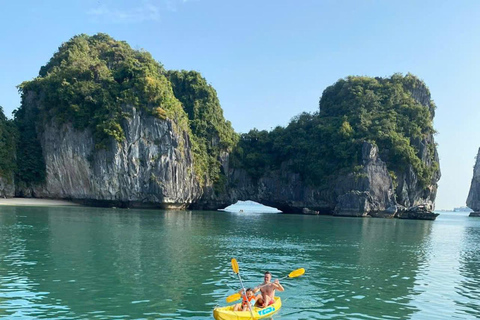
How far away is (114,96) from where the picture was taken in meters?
65.3

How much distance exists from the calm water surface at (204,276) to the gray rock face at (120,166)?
35409mm

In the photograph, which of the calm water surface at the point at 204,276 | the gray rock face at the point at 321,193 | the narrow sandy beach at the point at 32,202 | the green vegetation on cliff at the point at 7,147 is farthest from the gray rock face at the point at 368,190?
the green vegetation on cliff at the point at 7,147

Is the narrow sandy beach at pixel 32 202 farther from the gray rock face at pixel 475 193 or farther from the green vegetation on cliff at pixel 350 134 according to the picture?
the gray rock face at pixel 475 193

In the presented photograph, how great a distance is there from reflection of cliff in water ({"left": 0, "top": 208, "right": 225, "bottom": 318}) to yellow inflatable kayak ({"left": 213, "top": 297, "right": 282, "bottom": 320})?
1.66m

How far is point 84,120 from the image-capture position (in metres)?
65.1

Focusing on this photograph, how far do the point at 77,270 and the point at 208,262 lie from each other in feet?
20.5

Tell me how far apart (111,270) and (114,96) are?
5255 cm

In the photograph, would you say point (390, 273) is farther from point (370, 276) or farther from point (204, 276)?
point (204, 276)

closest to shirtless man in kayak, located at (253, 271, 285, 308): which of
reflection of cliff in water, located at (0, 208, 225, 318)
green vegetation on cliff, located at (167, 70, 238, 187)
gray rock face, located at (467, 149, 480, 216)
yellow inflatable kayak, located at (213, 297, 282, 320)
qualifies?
yellow inflatable kayak, located at (213, 297, 282, 320)

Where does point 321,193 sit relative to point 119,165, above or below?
below

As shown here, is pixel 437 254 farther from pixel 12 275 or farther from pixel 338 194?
pixel 338 194

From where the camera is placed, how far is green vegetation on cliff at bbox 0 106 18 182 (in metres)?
63.4

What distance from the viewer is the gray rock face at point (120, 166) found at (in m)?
65.0

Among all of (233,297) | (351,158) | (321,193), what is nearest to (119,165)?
(321,193)
